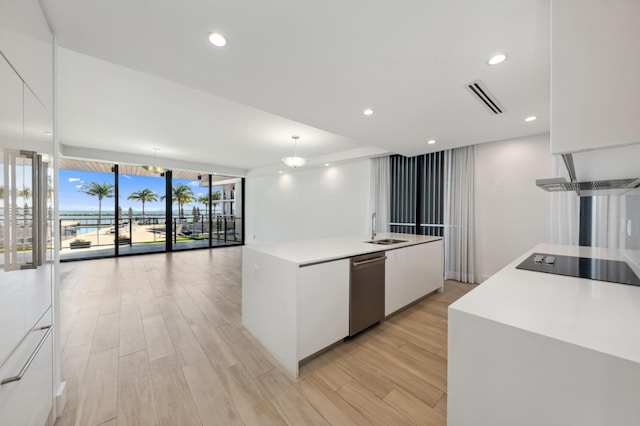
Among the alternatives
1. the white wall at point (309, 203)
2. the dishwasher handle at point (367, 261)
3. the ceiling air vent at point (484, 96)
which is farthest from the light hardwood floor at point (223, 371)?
the white wall at point (309, 203)

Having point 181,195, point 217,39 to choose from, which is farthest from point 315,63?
point 181,195

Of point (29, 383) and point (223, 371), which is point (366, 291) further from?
point (29, 383)

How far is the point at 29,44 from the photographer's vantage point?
1201 millimetres

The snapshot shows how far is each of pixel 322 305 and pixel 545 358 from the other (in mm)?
1506

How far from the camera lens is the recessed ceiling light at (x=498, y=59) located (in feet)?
6.14

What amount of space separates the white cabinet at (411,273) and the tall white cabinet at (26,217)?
267cm

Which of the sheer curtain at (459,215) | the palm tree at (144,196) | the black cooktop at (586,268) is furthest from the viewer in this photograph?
the palm tree at (144,196)

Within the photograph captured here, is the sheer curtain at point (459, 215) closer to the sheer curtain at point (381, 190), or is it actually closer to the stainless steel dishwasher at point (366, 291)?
the sheer curtain at point (381, 190)

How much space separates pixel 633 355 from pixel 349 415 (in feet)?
4.69

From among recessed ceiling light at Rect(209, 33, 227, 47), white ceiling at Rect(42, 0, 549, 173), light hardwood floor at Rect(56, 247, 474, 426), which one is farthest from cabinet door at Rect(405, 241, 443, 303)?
recessed ceiling light at Rect(209, 33, 227, 47)

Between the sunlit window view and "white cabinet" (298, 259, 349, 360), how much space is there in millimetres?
5425

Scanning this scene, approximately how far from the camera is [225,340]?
2.39m

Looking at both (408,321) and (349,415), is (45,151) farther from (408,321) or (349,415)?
(408,321)

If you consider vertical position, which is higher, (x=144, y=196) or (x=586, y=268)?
(x=144, y=196)
